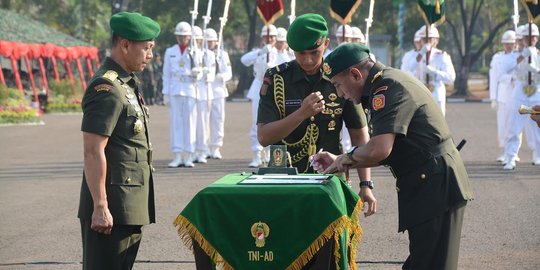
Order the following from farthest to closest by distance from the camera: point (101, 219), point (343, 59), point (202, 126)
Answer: point (202, 126) < point (101, 219) < point (343, 59)

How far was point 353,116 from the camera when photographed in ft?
21.8

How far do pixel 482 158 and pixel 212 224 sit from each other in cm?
1289

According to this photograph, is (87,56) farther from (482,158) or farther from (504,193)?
(504,193)

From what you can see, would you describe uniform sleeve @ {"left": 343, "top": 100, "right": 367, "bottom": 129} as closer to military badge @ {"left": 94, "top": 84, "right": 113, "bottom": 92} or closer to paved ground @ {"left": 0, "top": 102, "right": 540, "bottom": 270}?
military badge @ {"left": 94, "top": 84, "right": 113, "bottom": 92}

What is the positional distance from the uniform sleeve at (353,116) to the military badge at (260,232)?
1442 mm

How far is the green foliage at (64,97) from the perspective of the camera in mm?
35781

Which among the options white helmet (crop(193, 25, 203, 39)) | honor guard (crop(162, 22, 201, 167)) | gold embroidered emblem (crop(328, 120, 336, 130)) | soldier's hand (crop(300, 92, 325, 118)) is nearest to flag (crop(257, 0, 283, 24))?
honor guard (crop(162, 22, 201, 167))

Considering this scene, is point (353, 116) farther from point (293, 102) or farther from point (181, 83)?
point (181, 83)

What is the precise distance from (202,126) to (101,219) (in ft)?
41.9

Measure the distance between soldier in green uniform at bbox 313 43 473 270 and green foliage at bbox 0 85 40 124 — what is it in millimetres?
24218

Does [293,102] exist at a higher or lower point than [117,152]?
higher

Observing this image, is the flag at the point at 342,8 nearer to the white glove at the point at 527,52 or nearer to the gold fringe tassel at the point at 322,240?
the white glove at the point at 527,52

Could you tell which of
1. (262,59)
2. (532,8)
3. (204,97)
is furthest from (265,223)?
(204,97)

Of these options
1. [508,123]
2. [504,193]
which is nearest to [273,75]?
[504,193]
